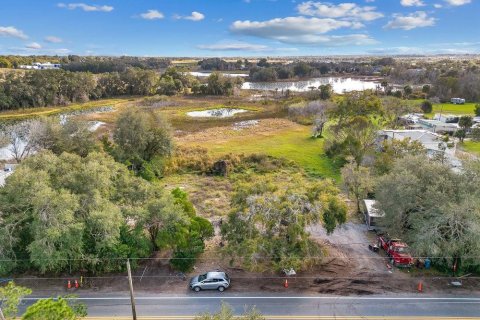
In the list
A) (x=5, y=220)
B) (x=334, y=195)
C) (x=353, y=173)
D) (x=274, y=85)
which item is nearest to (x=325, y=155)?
(x=353, y=173)

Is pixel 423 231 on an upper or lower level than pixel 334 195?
lower

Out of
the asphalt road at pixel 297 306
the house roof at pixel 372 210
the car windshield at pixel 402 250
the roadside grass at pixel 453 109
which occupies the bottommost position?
the asphalt road at pixel 297 306

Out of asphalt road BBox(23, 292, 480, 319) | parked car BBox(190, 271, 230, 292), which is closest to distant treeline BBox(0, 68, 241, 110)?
asphalt road BBox(23, 292, 480, 319)

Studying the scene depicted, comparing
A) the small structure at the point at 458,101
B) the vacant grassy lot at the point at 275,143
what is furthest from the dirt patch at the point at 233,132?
the small structure at the point at 458,101

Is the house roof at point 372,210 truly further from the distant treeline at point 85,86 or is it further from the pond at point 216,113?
the distant treeline at point 85,86

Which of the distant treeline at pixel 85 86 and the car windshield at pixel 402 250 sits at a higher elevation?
the distant treeline at pixel 85 86

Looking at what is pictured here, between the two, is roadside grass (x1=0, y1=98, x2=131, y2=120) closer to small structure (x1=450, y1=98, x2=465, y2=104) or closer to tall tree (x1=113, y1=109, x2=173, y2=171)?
tall tree (x1=113, y1=109, x2=173, y2=171)

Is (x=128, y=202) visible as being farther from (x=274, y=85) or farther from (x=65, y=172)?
(x=274, y=85)
